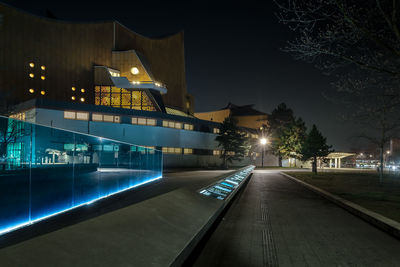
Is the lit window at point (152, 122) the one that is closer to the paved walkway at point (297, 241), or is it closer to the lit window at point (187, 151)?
the lit window at point (187, 151)

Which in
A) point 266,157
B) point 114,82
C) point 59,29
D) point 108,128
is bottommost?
point 266,157

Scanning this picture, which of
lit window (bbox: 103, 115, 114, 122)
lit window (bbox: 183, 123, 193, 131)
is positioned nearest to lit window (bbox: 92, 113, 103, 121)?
lit window (bbox: 103, 115, 114, 122)

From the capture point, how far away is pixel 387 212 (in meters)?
9.12

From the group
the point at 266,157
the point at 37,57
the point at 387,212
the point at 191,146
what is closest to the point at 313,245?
the point at 387,212

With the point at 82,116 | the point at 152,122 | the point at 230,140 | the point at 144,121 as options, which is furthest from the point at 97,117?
the point at 230,140

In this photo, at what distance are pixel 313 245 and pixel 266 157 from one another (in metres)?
77.9

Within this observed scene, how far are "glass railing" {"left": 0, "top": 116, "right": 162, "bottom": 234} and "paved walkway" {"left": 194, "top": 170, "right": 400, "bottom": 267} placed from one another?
3.92 meters

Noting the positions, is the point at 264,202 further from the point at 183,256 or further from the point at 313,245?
the point at 183,256

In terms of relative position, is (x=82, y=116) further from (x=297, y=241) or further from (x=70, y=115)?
(x=297, y=241)

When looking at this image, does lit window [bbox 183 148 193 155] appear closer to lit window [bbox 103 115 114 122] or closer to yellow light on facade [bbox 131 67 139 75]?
lit window [bbox 103 115 114 122]

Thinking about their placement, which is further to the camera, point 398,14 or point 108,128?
point 108,128

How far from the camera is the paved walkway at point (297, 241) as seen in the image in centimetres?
511

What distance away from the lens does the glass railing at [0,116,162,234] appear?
5723 millimetres

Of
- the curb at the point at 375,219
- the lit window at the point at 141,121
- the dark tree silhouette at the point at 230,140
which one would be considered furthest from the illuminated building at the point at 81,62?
the curb at the point at 375,219
